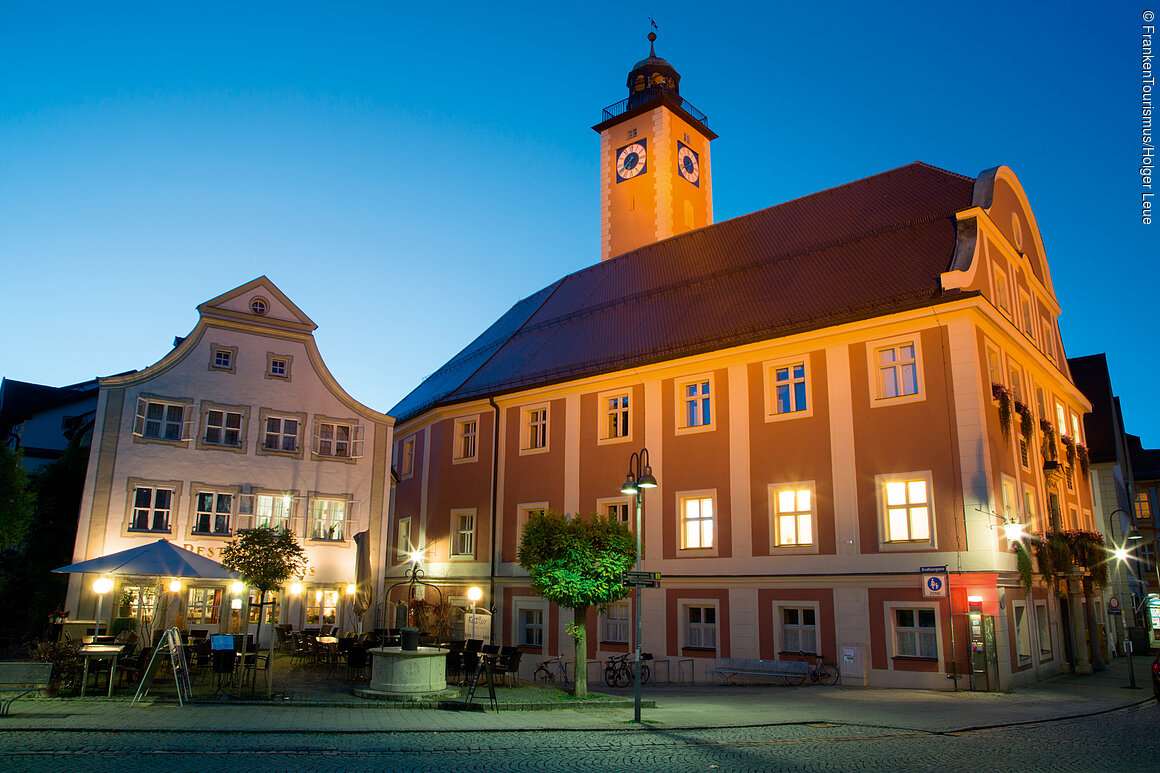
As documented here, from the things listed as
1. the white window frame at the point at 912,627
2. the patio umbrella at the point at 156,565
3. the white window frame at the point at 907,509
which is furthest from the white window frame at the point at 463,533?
the white window frame at the point at 912,627

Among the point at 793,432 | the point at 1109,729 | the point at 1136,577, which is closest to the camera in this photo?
the point at 1109,729

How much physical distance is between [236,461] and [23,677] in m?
15.4

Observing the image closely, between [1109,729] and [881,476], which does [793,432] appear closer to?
[881,476]

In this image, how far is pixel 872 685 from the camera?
73.0 ft

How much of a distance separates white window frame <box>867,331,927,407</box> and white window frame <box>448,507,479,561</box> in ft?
56.0

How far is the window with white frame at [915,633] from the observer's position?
859 inches

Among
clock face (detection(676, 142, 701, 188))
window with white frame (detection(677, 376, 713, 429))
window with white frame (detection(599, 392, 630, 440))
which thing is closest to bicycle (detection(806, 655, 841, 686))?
window with white frame (detection(677, 376, 713, 429))

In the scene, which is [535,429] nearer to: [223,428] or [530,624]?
[530,624]

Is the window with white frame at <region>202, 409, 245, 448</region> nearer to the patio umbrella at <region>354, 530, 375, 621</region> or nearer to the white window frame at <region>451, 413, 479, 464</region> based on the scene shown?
the patio umbrella at <region>354, 530, 375, 621</region>

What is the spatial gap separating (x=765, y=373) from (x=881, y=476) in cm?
499

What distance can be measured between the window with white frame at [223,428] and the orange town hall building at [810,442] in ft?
29.7

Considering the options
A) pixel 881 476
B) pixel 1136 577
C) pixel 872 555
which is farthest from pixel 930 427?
pixel 1136 577

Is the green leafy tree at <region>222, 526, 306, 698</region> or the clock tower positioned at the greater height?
the clock tower

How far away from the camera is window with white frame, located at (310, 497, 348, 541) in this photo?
31266mm
